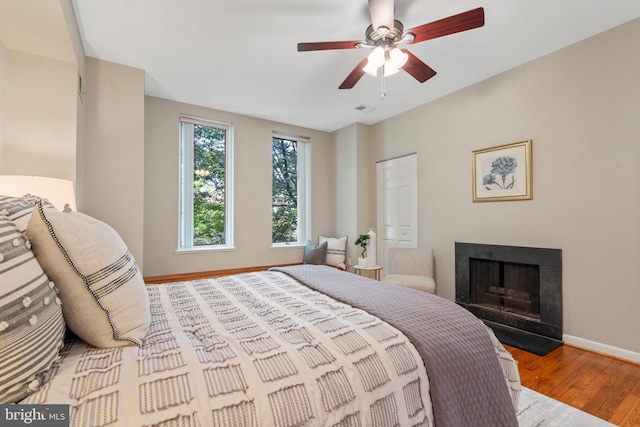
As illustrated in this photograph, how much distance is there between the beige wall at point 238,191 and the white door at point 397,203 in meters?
0.92

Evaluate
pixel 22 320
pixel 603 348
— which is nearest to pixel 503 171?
Result: pixel 603 348

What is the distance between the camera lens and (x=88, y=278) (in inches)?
33.3

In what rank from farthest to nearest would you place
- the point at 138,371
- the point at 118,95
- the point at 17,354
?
the point at 118,95 → the point at 138,371 → the point at 17,354

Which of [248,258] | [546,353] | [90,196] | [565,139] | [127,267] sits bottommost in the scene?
[546,353]

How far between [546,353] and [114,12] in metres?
4.30

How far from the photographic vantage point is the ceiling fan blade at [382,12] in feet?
5.75

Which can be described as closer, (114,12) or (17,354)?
(17,354)

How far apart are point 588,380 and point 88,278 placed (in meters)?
2.96

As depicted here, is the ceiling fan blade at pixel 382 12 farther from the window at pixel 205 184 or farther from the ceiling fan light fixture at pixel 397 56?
the window at pixel 205 184

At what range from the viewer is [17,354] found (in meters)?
0.61

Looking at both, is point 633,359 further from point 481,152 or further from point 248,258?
point 248,258

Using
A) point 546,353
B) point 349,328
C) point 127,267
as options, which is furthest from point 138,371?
point 546,353

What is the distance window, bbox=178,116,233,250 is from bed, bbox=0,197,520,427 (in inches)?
106

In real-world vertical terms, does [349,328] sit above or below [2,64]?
below
